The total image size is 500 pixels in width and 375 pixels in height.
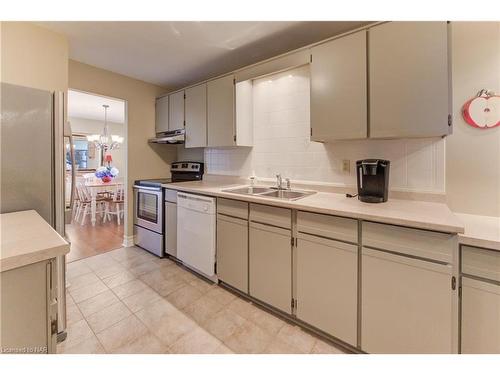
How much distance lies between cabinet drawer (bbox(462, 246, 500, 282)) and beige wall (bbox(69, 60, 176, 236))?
11.4 feet

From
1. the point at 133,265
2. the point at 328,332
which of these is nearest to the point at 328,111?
the point at 328,332

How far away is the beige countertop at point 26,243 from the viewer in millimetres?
683

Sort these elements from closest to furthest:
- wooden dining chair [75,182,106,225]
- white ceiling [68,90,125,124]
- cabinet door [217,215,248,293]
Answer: cabinet door [217,215,248,293]
white ceiling [68,90,125,124]
wooden dining chair [75,182,106,225]

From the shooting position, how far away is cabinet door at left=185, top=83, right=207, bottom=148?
8.91 ft

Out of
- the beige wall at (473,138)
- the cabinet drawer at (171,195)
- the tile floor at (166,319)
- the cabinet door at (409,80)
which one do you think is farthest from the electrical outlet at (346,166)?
the cabinet drawer at (171,195)

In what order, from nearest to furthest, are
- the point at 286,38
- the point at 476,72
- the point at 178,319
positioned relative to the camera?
the point at 476,72, the point at 178,319, the point at 286,38

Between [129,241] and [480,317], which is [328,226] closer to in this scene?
[480,317]

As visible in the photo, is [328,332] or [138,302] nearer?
[328,332]

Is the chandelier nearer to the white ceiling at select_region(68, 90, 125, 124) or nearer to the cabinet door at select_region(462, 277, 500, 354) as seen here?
the white ceiling at select_region(68, 90, 125, 124)

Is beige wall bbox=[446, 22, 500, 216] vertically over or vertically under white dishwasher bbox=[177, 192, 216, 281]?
over

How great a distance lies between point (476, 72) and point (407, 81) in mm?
502

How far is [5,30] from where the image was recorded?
1.80 m

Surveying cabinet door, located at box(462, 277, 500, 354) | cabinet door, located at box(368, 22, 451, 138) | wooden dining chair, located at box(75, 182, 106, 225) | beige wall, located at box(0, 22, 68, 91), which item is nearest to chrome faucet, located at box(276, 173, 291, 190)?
cabinet door, located at box(368, 22, 451, 138)
